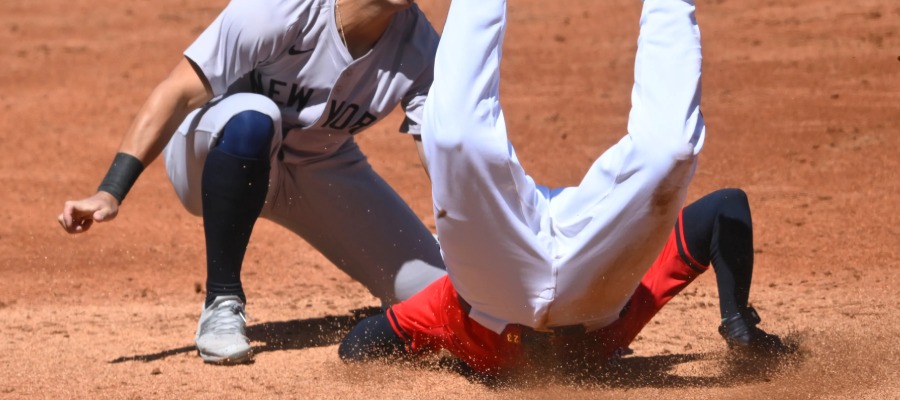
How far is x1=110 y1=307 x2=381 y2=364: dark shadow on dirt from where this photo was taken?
3918 mm

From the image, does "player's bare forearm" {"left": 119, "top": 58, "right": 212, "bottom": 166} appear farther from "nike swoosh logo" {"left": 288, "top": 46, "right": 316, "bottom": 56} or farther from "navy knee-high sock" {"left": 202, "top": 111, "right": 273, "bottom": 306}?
"nike swoosh logo" {"left": 288, "top": 46, "right": 316, "bottom": 56}

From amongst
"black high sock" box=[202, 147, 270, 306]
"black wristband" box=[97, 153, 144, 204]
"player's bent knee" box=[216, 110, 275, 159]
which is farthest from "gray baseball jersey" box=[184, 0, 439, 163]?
"black wristband" box=[97, 153, 144, 204]

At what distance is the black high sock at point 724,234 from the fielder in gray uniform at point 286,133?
3.48 feet

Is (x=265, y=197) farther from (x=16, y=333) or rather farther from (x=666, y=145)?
(x=666, y=145)

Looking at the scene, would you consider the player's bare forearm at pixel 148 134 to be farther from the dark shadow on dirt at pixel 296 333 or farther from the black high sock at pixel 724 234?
the black high sock at pixel 724 234

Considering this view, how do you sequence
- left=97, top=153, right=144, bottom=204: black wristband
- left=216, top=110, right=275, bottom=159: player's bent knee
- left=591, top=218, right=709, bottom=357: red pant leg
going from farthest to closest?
left=216, top=110, right=275, bottom=159: player's bent knee < left=97, top=153, right=144, bottom=204: black wristband < left=591, top=218, right=709, bottom=357: red pant leg

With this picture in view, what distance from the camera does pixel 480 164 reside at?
2.58 m

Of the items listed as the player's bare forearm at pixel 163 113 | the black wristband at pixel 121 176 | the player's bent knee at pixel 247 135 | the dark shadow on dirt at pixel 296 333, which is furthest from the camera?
the dark shadow on dirt at pixel 296 333

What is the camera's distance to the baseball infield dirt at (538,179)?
343cm

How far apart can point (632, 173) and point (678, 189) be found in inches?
→ 4.6

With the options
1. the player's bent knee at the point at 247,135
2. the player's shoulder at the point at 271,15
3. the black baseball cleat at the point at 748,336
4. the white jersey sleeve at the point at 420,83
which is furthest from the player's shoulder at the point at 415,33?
the black baseball cleat at the point at 748,336

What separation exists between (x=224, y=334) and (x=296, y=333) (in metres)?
0.50

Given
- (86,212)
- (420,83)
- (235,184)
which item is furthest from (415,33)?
(86,212)

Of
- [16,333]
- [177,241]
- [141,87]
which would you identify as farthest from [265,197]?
[141,87]
